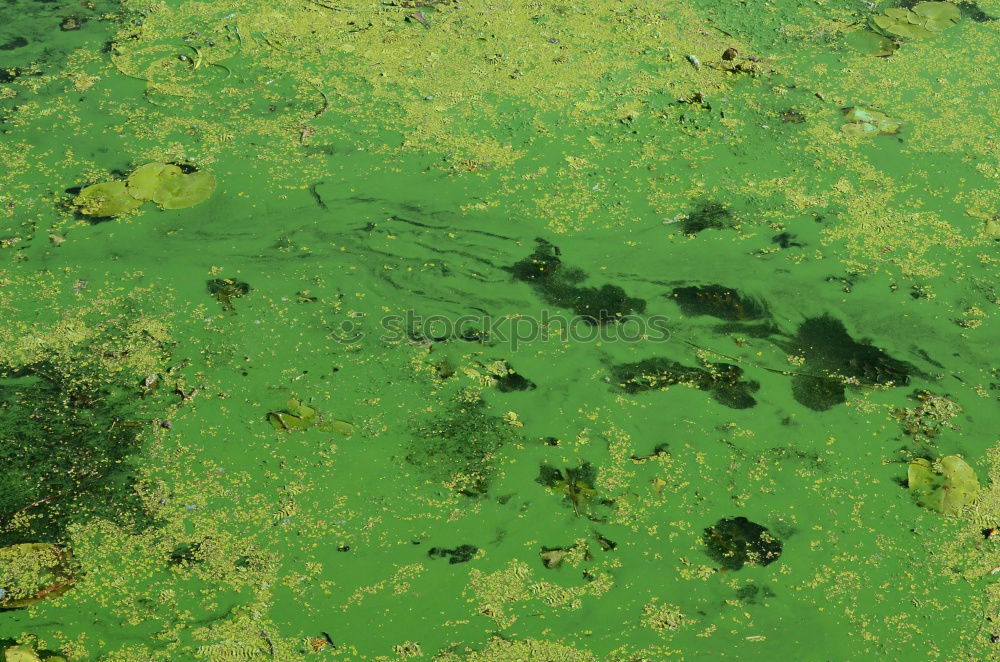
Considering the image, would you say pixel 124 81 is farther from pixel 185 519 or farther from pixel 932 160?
pixel 932 160

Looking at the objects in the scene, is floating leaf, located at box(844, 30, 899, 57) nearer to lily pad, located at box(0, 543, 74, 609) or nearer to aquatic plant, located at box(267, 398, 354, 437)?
aquatic plant, located at box(267, 398, 354, 437)

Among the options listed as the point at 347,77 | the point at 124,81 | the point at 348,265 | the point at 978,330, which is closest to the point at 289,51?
the point at 347,77

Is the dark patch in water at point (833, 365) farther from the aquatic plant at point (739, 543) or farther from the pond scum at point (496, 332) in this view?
the aquatic plant at point (739, 543)

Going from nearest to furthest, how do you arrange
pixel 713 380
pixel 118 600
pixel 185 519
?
pixel 118 600 → pixel 185 519 → pixel 713 380

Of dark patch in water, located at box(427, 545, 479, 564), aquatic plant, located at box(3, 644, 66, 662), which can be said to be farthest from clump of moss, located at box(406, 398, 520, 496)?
aquatic plant, located at box(3, 644, 66, 662)

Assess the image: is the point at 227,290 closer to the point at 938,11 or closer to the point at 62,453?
the point at 62,453

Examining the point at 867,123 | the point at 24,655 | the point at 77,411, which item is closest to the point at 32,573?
the point at 24,655

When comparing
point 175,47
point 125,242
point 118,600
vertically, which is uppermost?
point 175,47
